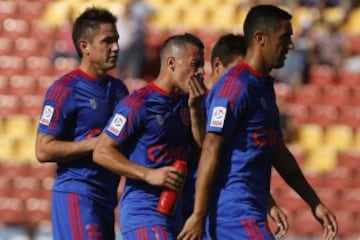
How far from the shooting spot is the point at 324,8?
18.8m

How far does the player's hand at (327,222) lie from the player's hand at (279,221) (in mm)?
206

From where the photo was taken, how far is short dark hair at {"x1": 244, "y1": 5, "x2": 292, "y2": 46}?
7090 millimetres

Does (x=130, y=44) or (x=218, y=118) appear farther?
(x=130, y=44)

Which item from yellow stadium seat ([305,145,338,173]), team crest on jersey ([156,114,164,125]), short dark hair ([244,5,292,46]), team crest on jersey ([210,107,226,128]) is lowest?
yellow stadium seat ([305,145,338,173])

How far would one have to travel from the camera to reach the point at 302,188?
7.59 meters

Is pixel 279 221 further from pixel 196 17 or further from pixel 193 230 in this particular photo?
pixel 196 17

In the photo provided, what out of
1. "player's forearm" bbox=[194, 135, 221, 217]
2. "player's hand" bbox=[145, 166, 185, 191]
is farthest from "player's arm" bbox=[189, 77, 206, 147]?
"player's forearm" bbox=[194, 135, 221, 217]

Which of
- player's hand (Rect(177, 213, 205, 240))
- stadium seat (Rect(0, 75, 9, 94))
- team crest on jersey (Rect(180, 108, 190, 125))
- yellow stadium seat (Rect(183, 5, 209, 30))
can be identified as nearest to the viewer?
player's hand (Rect(177, 213, 205, 240))

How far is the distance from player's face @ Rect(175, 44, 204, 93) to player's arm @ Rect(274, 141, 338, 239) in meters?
0.63

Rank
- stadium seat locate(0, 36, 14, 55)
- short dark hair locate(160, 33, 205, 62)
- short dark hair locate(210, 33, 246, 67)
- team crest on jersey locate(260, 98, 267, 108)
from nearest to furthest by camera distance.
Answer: team crest on jersey locate(260, 98, 267, 108) → short dark hair locate(160, 33, 205, 62) → short dark hair locate(210, 33, 246, 67) → stadium seat locate(0, 36, 14, 55)

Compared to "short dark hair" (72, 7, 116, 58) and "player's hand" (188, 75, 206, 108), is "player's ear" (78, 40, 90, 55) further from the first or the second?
"player's hand" (188, 75, 206, 108)

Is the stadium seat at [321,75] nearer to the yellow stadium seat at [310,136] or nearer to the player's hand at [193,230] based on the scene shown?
the yellow stadium seat at [310,136]

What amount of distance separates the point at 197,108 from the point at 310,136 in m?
9.47

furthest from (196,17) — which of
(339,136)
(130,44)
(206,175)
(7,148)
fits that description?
(206,175)
